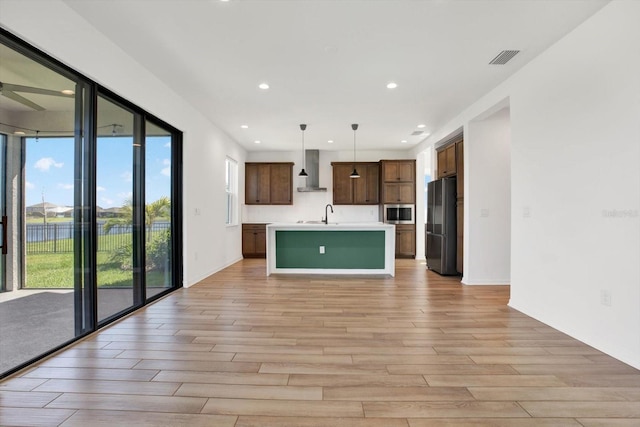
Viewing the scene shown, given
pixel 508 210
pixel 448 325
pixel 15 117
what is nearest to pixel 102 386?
pixel 15 117

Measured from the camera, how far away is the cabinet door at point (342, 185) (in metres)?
8.23

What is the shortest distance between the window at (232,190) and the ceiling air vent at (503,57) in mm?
5358

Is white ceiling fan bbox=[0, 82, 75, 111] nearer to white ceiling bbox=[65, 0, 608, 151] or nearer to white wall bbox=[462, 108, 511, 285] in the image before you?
white ceiling bbox=[65, 0, 608, 151]

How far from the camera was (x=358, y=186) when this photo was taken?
822 cm

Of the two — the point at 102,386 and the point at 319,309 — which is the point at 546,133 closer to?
the point at 319,309

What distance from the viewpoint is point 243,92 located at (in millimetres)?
4340

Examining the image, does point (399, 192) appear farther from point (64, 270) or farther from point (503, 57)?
point (64, 270)

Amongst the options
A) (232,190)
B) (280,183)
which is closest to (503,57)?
(280,183)

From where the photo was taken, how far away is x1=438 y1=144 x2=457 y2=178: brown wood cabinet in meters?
5.58

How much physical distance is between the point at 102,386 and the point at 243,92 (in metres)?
3.56

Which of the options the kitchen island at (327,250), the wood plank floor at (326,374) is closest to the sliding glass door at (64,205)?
the wood plank floor at (326,374)

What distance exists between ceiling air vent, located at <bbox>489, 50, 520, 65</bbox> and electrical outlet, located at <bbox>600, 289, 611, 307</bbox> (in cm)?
235

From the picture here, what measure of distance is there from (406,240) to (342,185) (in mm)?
2070

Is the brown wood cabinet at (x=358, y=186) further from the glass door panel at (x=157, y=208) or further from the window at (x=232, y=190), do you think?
the glass door panel at (x=157, y=208)
